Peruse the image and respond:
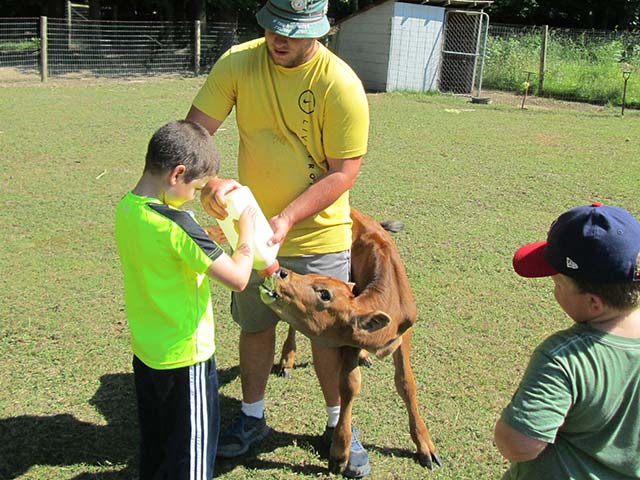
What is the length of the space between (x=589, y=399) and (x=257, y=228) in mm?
1589

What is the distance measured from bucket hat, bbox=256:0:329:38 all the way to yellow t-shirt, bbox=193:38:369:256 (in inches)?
6.6

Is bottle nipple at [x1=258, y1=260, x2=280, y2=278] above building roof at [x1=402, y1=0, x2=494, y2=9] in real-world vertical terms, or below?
below

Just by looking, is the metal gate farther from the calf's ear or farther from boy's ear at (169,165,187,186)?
boy's ear at (169,165,187,186)

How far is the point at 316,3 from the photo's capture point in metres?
3.35

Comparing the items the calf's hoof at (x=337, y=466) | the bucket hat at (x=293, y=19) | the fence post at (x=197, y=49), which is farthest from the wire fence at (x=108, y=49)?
the calf's hoof at (x=337, y=466)

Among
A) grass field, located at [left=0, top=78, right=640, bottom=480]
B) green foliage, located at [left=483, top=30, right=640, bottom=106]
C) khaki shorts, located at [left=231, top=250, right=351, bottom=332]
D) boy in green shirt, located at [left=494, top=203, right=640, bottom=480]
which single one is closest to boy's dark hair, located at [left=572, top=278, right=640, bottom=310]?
boy in green shirt, located at [left=494, top=203, right=640, bottom=480]

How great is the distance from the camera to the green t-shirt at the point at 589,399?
6.16ft

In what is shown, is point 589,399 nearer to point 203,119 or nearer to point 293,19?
point 293,19

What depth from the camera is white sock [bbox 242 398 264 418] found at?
3.90 meters

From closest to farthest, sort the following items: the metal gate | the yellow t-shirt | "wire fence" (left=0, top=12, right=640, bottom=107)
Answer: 1. the yellow t-shirt
2. "wire fence" (left=0, top=12, right=640, bottom=107)
3. the metal gate

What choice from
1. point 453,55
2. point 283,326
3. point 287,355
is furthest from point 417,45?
point 287,355

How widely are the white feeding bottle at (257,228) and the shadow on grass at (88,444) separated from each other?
118cm

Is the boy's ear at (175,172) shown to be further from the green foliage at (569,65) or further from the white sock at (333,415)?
the green foliage at (569,65)

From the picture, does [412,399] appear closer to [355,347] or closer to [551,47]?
[355,347]
